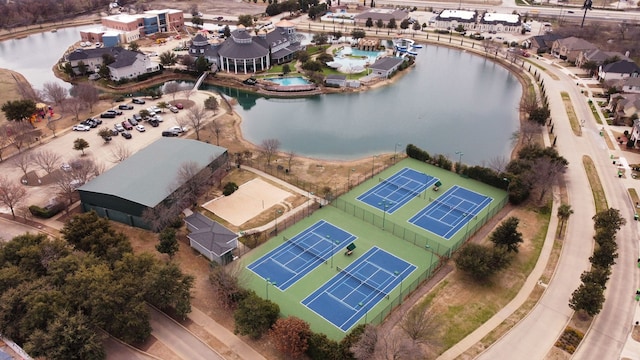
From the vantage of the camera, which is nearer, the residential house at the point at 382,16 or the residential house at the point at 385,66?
the residential house at the point at 385,66

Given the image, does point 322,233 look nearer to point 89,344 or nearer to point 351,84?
point 89,344

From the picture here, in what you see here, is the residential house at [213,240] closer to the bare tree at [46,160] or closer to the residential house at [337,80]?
the bare tree at [46,160]

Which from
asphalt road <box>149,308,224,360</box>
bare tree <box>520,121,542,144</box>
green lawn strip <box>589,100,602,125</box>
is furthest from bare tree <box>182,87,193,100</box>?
green lawn strip <box>589,100,602,125</box>

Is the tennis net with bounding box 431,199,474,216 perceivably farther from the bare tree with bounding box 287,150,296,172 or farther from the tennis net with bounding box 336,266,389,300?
the bare tree with bounding box 287,150,296,172

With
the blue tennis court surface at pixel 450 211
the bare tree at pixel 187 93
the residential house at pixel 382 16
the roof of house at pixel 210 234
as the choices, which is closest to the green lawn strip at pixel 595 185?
the blue tennis court surface at pixel 450 211

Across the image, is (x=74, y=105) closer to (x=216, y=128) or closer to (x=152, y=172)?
(x=216, y=128)
